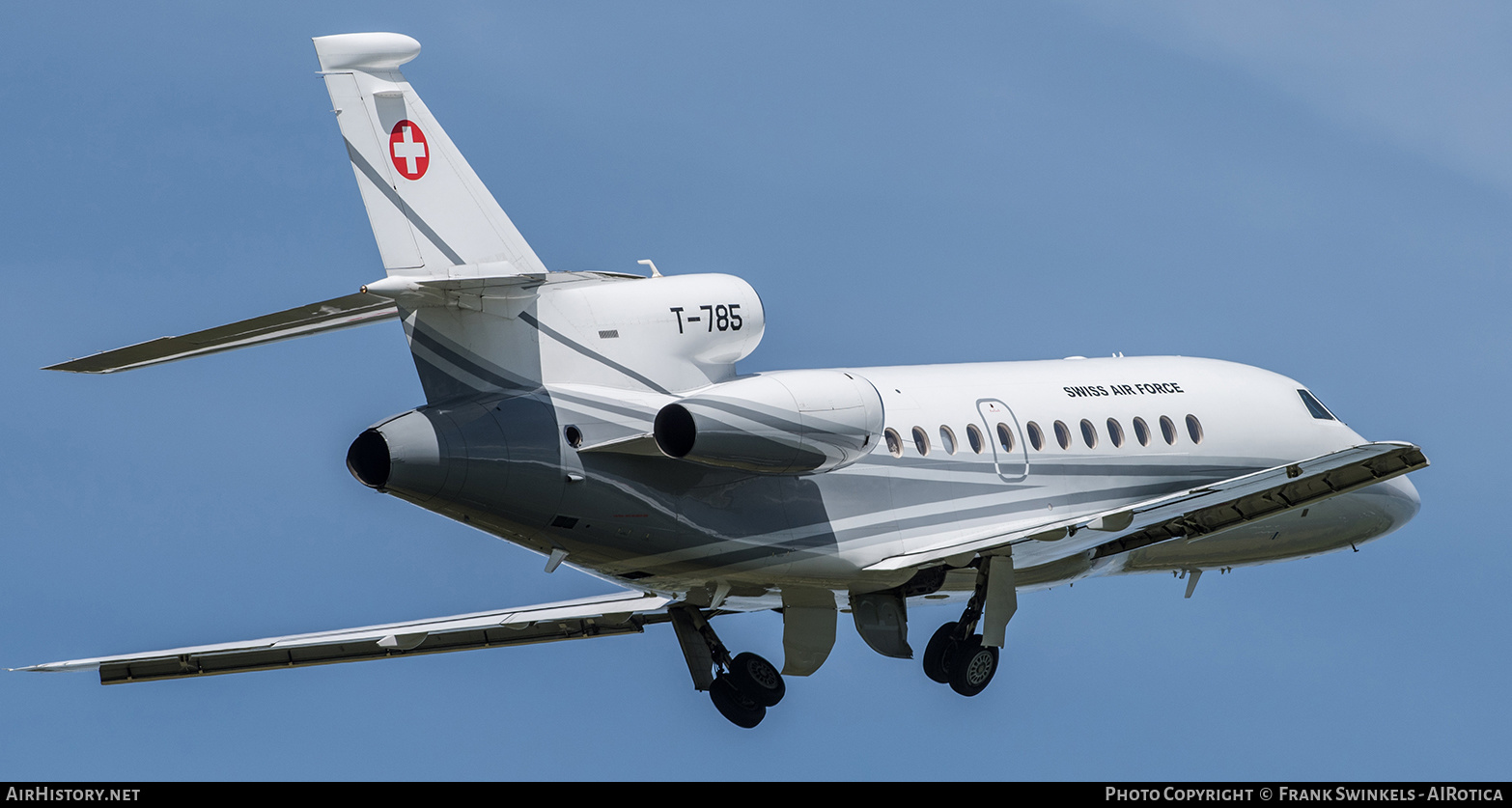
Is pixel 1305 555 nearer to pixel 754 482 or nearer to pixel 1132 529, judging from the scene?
pixel 1132 529

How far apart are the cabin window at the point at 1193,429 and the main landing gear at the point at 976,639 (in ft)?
14.4

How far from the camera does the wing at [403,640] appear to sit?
2406cm

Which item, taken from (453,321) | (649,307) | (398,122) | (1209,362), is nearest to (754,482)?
(649,307)

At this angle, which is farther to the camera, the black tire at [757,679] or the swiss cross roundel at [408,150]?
the black tire at [757,679]

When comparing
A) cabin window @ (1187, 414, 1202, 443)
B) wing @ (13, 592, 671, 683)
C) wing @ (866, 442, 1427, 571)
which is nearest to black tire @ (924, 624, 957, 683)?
wing @ (866, 442, 1427, 571)

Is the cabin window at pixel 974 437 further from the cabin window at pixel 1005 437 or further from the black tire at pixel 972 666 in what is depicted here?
the black tire at pixel 972 666

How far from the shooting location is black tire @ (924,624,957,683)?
78.5 feet

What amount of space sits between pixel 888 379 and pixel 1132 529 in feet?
11.1

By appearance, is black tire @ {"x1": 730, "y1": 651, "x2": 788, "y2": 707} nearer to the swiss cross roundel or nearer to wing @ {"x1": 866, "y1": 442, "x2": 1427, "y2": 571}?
wing @ {"x1": 866, "y1": 442, "x2": 1427, "y2": 571}

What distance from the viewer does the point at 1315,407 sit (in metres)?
28.6

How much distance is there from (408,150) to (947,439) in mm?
7396

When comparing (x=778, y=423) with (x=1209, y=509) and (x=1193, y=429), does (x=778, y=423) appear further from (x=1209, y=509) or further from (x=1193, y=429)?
(x=1193, y=429)

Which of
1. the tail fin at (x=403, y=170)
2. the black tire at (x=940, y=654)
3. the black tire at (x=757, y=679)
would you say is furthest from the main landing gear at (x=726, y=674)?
the tail fin at (x=403, y=170)

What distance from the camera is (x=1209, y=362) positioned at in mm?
28188
